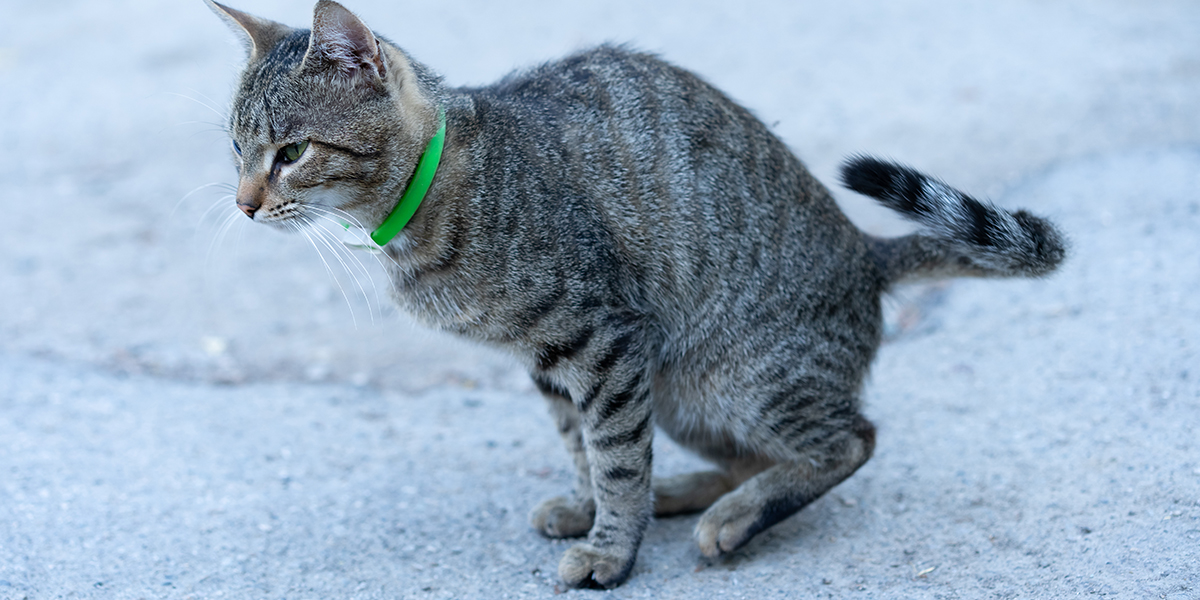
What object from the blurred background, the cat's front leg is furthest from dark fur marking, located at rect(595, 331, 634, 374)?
the blurred background

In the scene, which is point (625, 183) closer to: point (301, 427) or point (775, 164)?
point (775, 164)

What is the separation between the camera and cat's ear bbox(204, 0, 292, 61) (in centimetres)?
266

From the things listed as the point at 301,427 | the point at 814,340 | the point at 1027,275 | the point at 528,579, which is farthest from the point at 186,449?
the point at 1027,275

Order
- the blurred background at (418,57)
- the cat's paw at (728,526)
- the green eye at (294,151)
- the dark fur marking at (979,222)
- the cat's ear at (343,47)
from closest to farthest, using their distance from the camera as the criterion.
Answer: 1. the cat's ear at (343,47)
2. the green eye at (294,151)
3. the dark fur marking at (979,222)
4. the cat's paw at (728,526)
5. the blurred background at (418,57)

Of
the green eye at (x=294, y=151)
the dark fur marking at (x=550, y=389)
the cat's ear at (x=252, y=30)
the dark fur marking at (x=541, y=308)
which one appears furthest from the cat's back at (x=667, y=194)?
the cat's ear at (x=252, y=30)

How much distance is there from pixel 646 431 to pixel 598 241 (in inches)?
23.5

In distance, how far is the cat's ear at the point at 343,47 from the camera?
2.37 metres

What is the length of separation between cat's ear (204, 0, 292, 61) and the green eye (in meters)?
0.36

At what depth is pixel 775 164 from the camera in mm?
3002

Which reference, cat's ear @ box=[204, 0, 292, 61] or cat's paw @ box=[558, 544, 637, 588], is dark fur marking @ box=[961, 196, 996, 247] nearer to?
cat's paw @ box=[558, 544, 637, 588]

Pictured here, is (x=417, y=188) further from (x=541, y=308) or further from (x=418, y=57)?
(x=418, y=57)

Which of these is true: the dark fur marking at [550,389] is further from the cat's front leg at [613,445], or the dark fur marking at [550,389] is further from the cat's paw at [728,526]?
the cat's paw at [728,526]

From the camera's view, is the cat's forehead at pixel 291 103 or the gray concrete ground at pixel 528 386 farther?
the gray concrete ground at pixel 528 386

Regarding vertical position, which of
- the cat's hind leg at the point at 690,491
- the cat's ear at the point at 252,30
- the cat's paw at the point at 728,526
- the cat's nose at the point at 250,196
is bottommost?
the cat's hind leg at the point at 690,491
